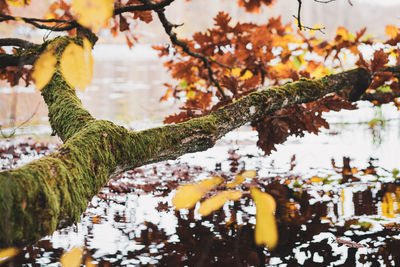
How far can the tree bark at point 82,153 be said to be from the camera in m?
0.99

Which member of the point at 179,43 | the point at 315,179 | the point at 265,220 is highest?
the point at 179,43

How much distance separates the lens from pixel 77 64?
0.92 metres

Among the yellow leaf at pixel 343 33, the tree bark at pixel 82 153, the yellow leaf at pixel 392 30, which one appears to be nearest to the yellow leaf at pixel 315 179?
the tree bark at pixel 82 153

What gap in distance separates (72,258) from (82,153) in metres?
0.93

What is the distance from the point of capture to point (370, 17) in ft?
175

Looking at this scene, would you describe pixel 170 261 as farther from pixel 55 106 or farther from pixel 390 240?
pixel 390 240

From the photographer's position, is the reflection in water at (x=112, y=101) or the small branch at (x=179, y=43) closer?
the small branch at (x=179, y=43)

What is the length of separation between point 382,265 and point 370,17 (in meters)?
59.8

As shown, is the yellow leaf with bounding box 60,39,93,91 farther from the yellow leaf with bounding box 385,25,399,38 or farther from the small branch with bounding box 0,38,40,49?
the yellow leaf with bounding box 385,25,399,38

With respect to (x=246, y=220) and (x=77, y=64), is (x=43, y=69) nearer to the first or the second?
(x=77, y=64)

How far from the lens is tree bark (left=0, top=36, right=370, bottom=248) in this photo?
39.1 inches

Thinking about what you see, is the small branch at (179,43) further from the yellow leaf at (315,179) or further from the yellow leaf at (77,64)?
the yellow leaf at (77,64)

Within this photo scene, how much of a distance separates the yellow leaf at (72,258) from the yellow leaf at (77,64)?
4.29ft

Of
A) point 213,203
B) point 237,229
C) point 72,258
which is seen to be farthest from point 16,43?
point 213,203
